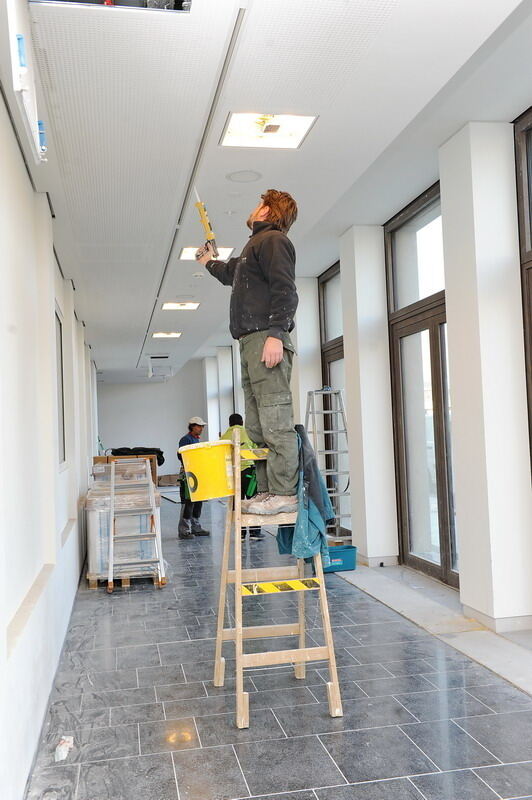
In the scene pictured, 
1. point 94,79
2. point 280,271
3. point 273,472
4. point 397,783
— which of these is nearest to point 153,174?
point 94,79

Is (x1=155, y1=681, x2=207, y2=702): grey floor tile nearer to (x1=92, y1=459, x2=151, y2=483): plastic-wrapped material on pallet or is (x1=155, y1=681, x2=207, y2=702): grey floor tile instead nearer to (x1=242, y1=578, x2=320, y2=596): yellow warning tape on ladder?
(x1=242, y1=578, x2=320, y2=596): yellow warning tape on ladder

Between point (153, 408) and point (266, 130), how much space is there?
16.3 m

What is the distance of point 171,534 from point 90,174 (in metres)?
6.19

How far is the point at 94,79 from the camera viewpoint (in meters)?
2.98

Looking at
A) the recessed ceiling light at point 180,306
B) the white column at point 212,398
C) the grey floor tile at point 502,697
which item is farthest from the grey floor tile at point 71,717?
the white column at point 212,398

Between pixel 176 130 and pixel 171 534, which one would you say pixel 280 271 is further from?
pixel 171 534

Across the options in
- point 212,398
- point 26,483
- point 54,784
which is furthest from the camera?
point 212,398

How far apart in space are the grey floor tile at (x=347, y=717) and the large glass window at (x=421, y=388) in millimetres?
2337

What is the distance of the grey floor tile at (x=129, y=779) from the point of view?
257 cm

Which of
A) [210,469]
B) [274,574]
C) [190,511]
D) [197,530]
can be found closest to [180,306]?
[190,511]

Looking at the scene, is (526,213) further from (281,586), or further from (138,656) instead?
(138,656)

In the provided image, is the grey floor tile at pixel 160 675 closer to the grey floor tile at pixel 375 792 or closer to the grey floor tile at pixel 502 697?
the grey floor tile at pixel 375 792

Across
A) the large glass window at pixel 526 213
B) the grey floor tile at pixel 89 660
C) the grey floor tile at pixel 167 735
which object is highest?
the large glass window at pixel 526 213

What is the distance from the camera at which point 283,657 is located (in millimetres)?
3189
